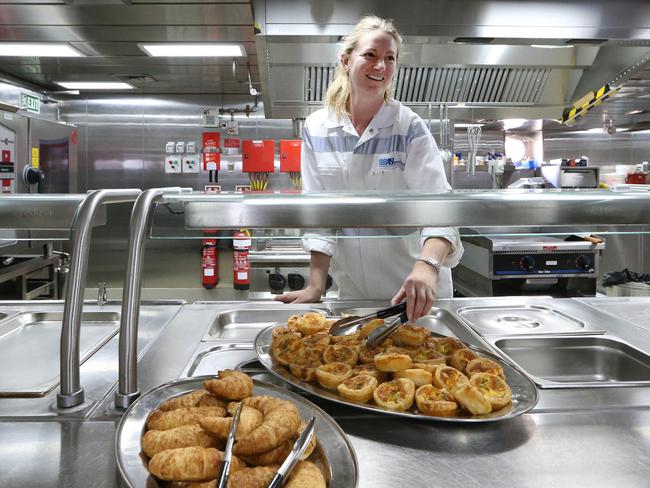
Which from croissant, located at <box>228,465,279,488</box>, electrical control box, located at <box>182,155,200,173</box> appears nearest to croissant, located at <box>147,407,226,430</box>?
croissant, located at <box>228,465,279,488</box>

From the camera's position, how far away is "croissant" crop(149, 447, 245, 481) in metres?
0.67

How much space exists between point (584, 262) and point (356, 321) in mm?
3065

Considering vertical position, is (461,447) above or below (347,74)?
below

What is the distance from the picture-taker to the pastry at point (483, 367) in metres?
1.04

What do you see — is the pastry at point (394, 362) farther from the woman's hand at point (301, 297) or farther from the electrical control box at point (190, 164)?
the electrical control box at point (190, 164)

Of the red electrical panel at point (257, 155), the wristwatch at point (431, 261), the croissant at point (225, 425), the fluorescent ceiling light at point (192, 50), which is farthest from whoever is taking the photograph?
the red electrical panel at point (257, 155)

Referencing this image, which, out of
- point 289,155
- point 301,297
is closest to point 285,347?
point 301,297

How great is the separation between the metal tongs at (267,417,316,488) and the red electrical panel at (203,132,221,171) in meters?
4.87

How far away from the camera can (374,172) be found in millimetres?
2037

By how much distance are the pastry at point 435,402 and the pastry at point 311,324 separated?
386 mm

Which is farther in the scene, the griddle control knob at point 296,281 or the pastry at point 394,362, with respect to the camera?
the griddle control knob at point 296,281

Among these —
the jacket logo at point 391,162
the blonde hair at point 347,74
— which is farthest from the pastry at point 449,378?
the blonde hair at point 347,74

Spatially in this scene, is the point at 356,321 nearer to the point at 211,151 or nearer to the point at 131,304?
the point at 131,304

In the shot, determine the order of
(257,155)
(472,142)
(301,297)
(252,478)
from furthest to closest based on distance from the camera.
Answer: (472,142) < (257,155) < (301,297) < (252,478)
